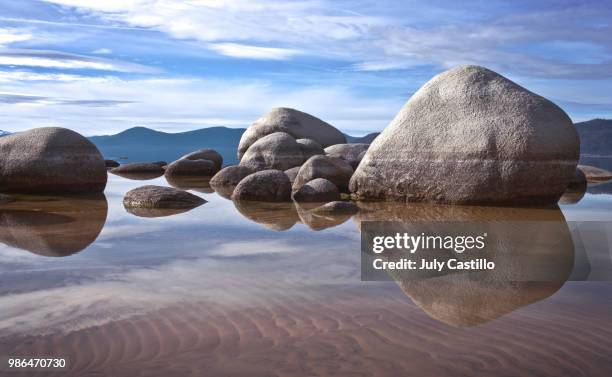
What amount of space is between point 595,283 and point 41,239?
5.23 metres

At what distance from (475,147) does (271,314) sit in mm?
6546

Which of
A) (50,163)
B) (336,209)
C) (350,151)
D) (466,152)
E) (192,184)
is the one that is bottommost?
(192,184)

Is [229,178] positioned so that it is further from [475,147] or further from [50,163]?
[475,147]

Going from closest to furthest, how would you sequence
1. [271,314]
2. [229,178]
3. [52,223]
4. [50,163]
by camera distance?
[271,314]
[52,223]
[50,163]
[229,178]

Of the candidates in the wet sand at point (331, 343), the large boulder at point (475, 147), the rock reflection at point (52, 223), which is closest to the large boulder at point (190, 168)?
the rock reflection at point (52, 223)

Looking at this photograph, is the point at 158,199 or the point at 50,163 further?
the point at 50,163

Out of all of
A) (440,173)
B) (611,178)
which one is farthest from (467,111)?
(611,178)

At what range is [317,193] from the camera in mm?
10211

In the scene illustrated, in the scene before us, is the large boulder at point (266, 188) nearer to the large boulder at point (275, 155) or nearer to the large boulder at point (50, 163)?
the large boulder at point (50, 163)

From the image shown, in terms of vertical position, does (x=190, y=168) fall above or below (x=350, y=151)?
below

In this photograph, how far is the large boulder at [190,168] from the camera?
59.1 feet

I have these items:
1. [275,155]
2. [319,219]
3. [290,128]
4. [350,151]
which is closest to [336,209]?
[319,219]

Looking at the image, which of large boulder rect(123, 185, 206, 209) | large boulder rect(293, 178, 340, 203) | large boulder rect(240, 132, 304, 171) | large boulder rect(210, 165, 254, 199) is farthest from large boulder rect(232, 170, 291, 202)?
large boulder rect(240, 132, 304, 171)

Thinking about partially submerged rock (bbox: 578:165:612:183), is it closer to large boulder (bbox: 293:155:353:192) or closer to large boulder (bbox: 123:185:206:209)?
large boulder (bbox: 293:155:353:192)
